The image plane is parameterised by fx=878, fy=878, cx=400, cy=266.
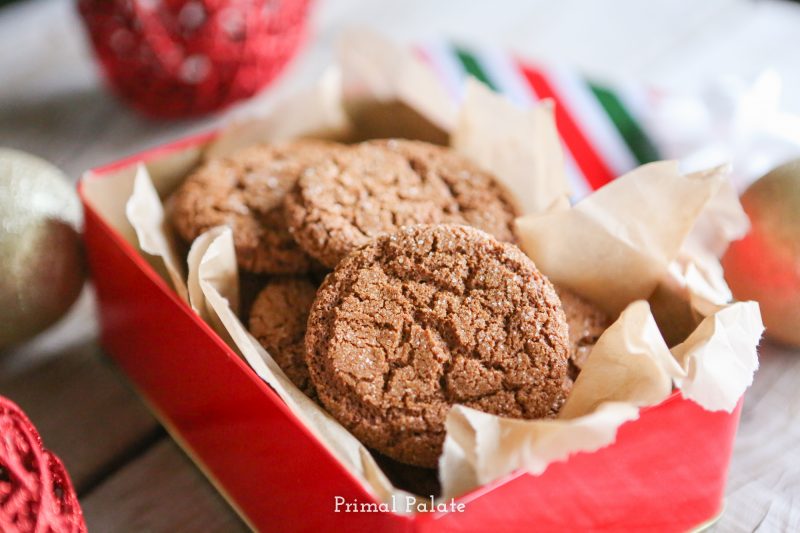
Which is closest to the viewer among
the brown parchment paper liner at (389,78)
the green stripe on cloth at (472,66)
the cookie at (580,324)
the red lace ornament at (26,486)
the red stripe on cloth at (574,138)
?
the red lace ornament at (26,486)

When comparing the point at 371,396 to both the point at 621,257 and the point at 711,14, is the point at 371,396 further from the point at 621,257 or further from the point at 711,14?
the point at 711,14

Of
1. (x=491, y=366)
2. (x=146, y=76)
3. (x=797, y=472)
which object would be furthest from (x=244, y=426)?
(x=146, y=76)

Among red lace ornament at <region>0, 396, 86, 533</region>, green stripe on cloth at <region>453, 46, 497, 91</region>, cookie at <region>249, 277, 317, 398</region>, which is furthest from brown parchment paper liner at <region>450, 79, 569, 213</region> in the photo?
red lace ornament at <region>0, 396, 86, 533</region>

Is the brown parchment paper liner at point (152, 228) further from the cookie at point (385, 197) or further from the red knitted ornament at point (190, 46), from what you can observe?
the red knitted ornament at point (190, 46)

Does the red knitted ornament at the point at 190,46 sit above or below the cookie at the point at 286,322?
above

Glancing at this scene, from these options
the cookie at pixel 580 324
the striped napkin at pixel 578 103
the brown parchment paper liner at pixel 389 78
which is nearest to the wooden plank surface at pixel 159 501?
the cookie at pixel 580 324

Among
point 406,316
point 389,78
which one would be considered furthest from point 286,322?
point 389,78

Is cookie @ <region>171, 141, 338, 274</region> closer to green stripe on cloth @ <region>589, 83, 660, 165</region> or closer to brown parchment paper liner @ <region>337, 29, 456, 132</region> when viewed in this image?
brown parchment paper liner @ <region>337, 29, 456, 132</region>

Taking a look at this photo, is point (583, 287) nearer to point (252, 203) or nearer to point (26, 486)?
point (252, 203)

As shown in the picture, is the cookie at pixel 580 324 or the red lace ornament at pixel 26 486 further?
the cookie at pixel 580 324
